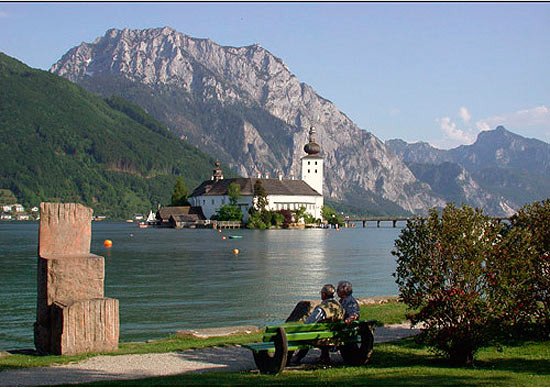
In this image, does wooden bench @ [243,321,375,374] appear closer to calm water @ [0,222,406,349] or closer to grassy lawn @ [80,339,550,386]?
grassy lawn @ [80,339,550,386]

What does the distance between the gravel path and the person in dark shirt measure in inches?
37.7

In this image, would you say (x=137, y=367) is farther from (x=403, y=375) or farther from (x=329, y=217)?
(x=329, y=217)

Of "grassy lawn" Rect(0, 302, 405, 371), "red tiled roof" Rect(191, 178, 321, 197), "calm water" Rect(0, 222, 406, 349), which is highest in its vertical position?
"red tiled roof" Rect(191, 178, 321, 197)

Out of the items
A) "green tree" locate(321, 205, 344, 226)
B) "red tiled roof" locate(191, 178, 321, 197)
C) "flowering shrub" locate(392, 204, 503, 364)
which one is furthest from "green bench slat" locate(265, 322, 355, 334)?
"green tree" locate(321, 205, 344, 226)

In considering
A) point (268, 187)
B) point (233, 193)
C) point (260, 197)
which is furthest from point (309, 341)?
point (268, 187)

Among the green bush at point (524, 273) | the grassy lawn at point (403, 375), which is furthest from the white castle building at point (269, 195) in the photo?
the grassy lawn at point (403, 375)

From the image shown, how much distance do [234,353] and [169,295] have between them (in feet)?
66.7

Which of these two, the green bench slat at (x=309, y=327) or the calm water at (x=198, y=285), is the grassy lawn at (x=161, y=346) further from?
the calm water at (x=198, y=285)

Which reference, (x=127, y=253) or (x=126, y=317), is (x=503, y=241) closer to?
(x=126, y=317)

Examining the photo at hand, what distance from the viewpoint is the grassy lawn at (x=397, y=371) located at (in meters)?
12.5

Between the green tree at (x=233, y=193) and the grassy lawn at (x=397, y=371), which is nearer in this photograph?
the grassy lawn at (x=397, y=371)

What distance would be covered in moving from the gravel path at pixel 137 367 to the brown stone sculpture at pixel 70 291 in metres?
0.90

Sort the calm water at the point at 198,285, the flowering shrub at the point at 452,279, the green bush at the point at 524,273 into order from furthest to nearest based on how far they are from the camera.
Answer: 1. the calm water at the point at 198,285
2. the green bush at the point at 524,273
3. the flowering shrub at the point at 452,279

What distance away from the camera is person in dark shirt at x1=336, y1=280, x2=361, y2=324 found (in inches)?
569
